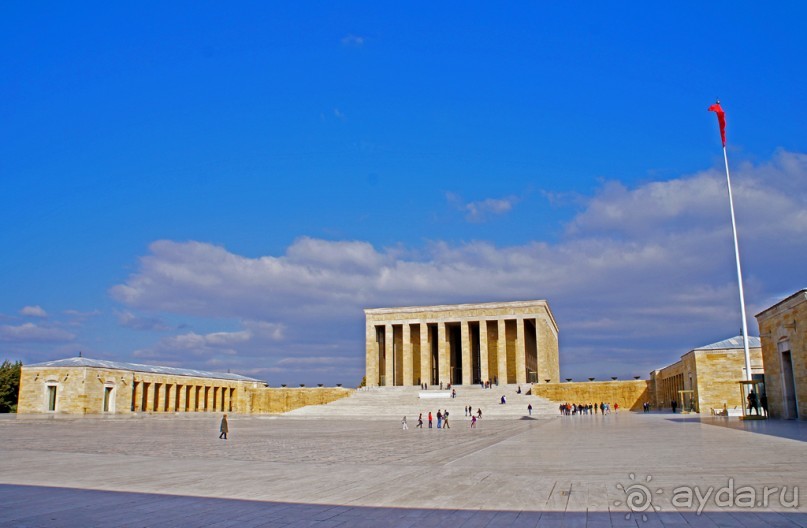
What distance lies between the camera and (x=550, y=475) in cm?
990

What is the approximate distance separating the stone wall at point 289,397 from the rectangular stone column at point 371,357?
3.78 m

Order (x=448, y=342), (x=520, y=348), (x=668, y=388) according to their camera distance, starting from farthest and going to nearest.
→ (x=448, y=342)
(x=520, y=348)
(x=668, y=388)

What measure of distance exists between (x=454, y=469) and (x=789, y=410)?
21.1m

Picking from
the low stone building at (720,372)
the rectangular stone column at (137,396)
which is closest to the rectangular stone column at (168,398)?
the rectangular stone column at (137,396)

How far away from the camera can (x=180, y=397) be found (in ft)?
204

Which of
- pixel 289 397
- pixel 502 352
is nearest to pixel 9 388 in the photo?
pixel 289 397

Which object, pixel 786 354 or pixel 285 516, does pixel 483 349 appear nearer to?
pixel 786 354

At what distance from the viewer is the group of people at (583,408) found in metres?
45.1

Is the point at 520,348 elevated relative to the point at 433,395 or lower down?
elevated

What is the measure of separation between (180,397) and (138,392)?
7.01 meters

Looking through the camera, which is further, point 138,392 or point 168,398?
point 168,398

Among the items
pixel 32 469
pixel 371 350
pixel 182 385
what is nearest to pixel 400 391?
pixel 371 350

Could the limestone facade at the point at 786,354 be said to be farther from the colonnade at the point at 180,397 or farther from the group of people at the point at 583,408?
the colonnade at the point at 180,397

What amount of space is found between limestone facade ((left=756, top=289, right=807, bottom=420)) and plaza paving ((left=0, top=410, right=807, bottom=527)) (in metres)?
9.04
